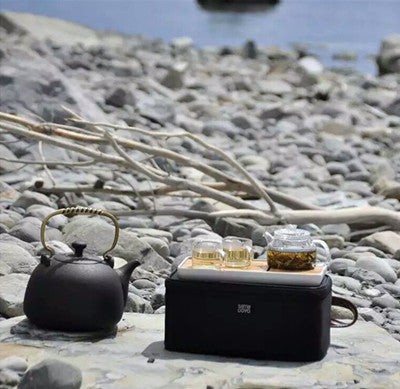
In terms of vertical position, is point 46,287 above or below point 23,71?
below

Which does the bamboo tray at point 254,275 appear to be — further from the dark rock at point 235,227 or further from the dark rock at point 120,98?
the dark rock at point 120,98

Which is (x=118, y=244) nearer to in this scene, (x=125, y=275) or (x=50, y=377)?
(x=125, y=275)

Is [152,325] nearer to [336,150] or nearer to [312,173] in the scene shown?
[312,173]

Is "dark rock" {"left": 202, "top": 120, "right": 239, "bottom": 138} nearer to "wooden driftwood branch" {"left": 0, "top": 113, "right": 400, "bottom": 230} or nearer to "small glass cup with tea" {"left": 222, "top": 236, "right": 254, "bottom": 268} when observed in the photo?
"wooden driftwood branch" {"left": 0, "top": 113, "right": 400, "bottom": 230}

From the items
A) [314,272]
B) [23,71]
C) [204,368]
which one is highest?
[23,71]

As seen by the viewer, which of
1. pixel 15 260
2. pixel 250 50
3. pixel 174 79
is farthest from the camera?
pixel 250 50

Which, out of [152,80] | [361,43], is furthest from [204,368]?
[361,43]

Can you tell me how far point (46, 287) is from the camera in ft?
8.90

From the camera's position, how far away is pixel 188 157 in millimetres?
4887

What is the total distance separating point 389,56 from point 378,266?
30.7 feet

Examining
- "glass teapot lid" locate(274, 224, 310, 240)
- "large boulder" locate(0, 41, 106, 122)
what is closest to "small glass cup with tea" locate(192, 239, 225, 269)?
"glass teapot lid" locate(274, 224, 310, 240)

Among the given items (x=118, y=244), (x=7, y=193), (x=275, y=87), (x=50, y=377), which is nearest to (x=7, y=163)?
(x=7, y=193)

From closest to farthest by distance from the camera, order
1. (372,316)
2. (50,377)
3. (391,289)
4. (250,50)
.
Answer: (50,377) → (372,316) → (391,289) → (250,50)

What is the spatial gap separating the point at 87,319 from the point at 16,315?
31cm
